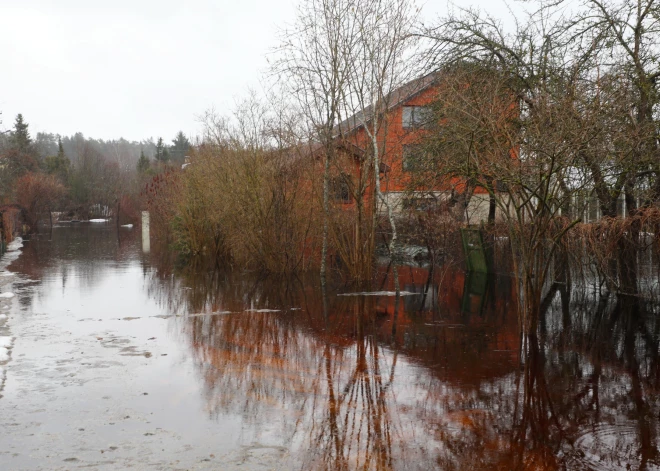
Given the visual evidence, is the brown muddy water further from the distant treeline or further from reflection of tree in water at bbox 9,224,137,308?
the distant treeline

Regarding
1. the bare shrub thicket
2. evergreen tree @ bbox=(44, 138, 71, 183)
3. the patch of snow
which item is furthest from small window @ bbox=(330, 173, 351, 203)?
evergreen tree @ bbox=(44, 138, 71, 183)

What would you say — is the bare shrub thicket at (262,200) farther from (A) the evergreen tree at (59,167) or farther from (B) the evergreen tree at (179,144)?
(B) the evergreen tree at (179,144)

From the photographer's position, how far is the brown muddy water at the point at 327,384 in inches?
226

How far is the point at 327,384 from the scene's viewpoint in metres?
7.94

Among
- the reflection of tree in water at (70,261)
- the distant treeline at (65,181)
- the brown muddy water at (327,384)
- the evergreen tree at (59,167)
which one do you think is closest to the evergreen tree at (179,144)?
the distant treeline at (65,181)

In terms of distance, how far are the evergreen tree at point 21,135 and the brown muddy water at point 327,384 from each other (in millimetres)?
65389

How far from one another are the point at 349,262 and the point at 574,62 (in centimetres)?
681

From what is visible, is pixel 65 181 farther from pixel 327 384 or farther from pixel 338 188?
pixel 327 384

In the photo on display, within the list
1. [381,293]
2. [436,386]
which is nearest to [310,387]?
[436,386]

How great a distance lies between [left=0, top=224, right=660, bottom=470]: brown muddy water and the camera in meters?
5.73

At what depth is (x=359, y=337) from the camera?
10773mm

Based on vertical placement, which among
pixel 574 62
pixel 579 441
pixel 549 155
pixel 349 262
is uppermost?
pixel 574 62

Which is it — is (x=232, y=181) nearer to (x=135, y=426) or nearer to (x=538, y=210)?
(x=538, y=210)

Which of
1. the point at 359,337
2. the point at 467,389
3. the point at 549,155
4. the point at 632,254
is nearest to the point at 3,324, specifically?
the point at 359,337
